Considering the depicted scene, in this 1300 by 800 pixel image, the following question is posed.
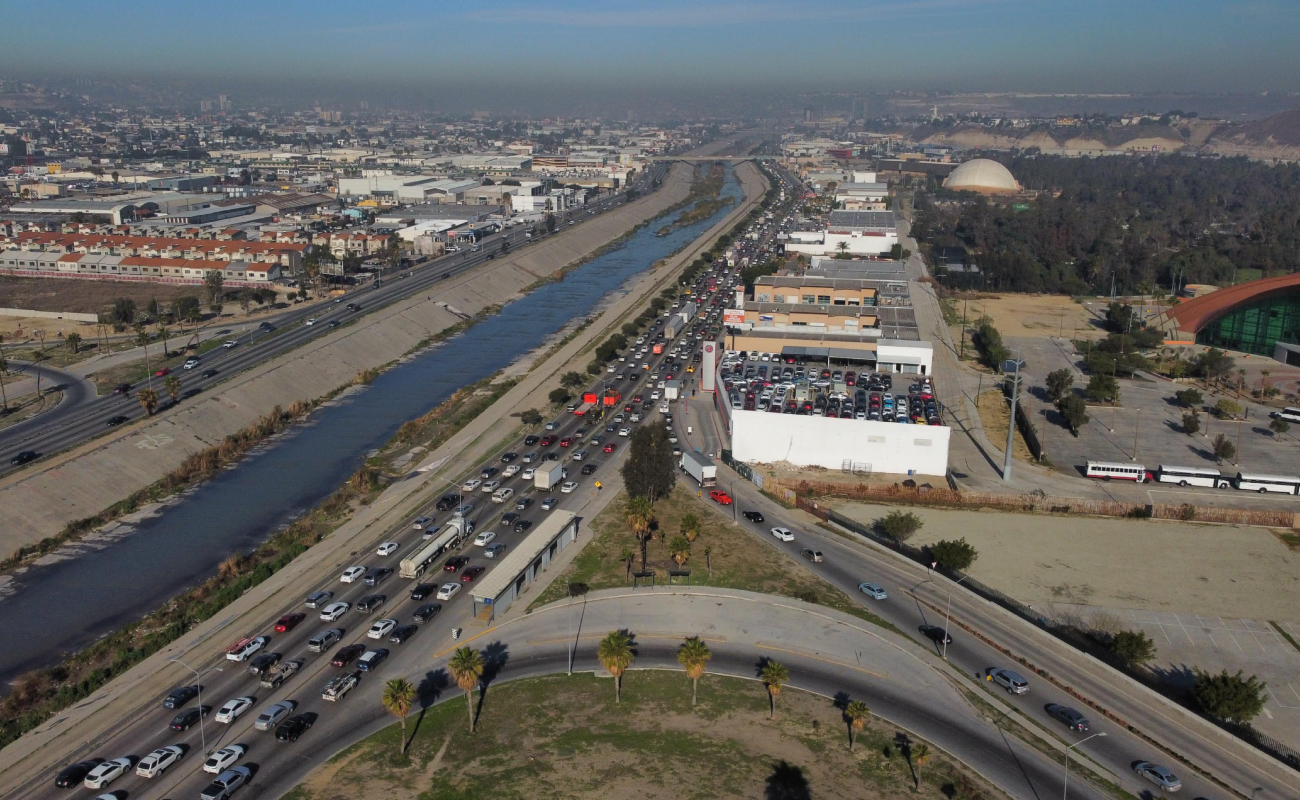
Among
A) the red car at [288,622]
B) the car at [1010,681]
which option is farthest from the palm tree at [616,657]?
the car at [1010,681]

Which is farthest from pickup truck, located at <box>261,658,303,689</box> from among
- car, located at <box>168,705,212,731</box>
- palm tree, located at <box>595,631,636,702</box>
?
palm tree, located at <box>595,631,636,702</box>

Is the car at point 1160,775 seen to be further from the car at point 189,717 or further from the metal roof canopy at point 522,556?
the car at point 189,717

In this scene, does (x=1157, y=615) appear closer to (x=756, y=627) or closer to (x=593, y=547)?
(x=756, y=627)

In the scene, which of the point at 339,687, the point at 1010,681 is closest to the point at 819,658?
the point at 1010,681

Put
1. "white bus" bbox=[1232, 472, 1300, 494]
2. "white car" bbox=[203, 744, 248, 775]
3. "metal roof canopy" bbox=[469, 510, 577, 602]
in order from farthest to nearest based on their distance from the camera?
"white bus" bbox=[1232, 472, 1300, 494] → "metal roof canopy" bbox=[469, 510, 577, 602] → "white car" bbox=[203, 744, 248, 775]

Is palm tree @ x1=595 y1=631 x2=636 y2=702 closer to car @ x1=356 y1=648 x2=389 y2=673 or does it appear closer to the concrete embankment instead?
car @ x1=356 y1=648 x2=389 y2=673

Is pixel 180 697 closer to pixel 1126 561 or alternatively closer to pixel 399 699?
pixel 399 699
